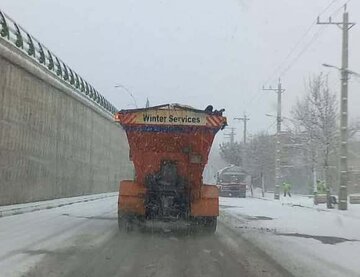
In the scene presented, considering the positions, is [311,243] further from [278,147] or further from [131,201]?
[278,147]

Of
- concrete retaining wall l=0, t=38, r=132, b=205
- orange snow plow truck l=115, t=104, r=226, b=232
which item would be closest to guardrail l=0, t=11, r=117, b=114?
concrete retaining wall l=0, t=38, r=132, b=205

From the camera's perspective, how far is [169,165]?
16.8 meters

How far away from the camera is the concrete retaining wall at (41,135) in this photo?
2169 centimetres

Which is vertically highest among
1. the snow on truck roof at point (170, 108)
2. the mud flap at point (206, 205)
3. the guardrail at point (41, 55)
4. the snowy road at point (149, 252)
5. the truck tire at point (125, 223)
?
the guardrail at point (41, 55)

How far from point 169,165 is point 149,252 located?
461 cm

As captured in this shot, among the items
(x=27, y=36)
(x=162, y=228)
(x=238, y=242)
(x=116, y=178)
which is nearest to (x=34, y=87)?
(x=27, y=36)

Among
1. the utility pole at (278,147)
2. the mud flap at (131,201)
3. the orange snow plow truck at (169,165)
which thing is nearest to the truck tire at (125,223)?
the orange snow plow truck at (169,165)

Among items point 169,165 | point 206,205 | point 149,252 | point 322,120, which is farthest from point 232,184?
point 149,252

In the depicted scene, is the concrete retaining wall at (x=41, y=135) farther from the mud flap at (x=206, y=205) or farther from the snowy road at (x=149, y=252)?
the mud flap at (x=206, y=205)

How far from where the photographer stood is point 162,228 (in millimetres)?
18203

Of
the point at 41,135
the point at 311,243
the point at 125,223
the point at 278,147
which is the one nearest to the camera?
the point at 311,243

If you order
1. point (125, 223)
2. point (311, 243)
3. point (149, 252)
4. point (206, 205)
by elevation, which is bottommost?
point (149, 252)

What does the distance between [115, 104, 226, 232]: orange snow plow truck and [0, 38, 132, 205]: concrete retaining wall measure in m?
6.62

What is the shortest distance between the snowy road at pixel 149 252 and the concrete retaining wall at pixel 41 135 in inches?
190
